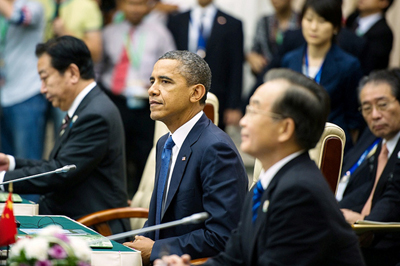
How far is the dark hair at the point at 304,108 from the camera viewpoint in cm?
217

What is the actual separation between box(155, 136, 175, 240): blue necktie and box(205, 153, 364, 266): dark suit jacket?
870mm

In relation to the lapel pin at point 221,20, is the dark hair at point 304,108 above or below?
below

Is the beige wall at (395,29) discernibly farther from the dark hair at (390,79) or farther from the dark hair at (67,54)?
the dark hair at (67,54)

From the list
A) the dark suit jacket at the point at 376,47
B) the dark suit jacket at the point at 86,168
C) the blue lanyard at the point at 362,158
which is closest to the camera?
the dark suit jacket at the point at 86,168

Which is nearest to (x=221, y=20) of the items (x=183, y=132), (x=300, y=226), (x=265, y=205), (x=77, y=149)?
(x=77, y=149)

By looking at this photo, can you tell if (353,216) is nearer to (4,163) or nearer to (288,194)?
(288,194)

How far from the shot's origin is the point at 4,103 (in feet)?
18.4

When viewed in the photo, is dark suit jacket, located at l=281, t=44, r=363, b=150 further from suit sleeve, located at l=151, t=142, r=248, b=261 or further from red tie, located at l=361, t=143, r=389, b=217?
suit sleeve, located at l=151, t=142, r=248, b=261

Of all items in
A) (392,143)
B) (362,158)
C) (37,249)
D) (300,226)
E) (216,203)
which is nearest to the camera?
(37,249)

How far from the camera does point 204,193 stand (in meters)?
2.84

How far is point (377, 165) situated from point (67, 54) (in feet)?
6.31

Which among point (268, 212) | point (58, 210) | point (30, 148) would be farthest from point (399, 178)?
point (30, 148)

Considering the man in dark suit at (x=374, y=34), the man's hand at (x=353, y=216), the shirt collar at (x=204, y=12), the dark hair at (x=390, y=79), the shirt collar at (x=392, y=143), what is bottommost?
the man's hand at (x=353, y=216)

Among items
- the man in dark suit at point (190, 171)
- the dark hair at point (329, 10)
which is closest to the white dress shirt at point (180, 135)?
the man in dark suit at point (190, 171)
